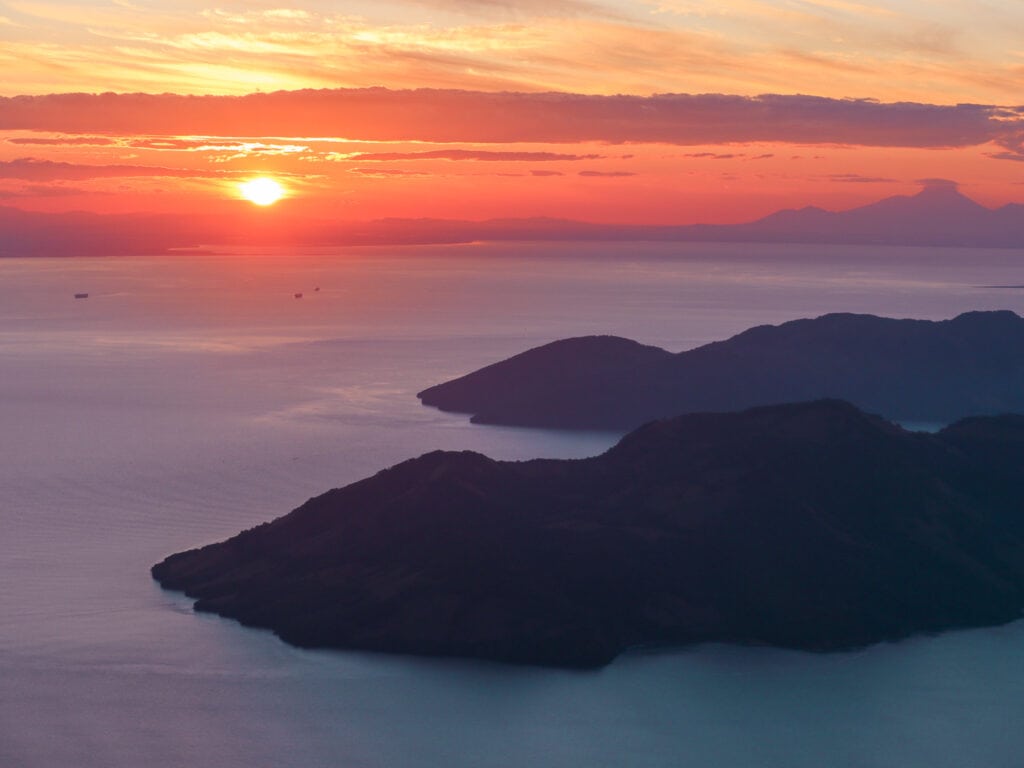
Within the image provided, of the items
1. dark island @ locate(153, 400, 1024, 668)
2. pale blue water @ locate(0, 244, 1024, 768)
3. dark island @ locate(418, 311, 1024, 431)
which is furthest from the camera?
dark island @ locate(418, 311, 1024, 431)

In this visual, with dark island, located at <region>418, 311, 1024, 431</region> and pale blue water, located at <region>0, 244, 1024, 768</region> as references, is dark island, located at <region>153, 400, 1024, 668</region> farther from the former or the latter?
dark island, located at <region>418, 311, 1024, 431</region>

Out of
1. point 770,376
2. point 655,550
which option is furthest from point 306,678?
point 770,376

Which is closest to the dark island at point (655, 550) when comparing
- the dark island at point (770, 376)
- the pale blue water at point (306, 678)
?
the pale blue water at point (306, 678)

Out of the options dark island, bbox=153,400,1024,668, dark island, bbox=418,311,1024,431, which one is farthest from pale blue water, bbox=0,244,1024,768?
dark island, bbox=418,311,1024,431

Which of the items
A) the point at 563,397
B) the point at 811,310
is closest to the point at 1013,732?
the point at 563,397

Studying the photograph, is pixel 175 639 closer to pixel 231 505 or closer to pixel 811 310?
pixel 231 505

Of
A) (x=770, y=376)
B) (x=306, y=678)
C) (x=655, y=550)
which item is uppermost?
(x=770, y=376)

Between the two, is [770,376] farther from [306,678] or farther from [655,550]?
[306,678]
